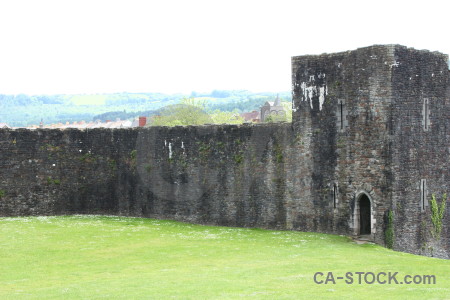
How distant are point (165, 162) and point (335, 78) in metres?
9.97

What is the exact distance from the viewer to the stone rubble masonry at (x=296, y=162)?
90.5ft

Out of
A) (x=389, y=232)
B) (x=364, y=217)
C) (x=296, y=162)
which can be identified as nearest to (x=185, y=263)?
(x=389, y=232)

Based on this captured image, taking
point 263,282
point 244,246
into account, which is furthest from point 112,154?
point 263,282

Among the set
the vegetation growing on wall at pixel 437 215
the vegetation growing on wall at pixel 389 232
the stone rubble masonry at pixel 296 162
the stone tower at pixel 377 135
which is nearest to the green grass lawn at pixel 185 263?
the vegetation growing on wall at pixel 389 232

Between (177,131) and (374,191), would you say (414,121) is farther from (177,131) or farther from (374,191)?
(177,131)

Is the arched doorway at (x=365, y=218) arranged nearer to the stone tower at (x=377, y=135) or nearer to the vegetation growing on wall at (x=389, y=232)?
the stone tower at (x=377, y=135)

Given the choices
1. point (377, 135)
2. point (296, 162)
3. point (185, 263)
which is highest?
point (377, 135)

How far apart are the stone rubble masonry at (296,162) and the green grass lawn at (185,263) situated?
159cm

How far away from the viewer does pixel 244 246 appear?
26.3 meters

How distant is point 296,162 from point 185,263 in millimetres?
9212

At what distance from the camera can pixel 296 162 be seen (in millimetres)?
30219

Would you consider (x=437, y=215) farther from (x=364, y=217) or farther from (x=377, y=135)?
(x=377, y=135)

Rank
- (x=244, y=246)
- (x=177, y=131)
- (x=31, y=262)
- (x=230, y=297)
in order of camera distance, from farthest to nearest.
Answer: (x=177, y=131)
(x=244, y=246)
(x=31, y=262)
(x=230, y=297)

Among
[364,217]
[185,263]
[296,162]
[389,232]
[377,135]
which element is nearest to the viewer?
[185,263]
